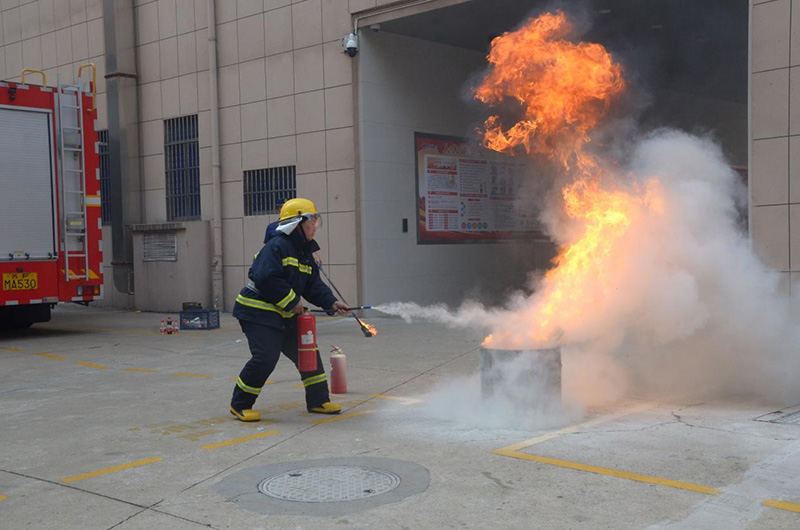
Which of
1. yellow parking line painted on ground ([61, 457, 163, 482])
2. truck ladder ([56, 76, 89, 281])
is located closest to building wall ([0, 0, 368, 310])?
truck ladder ([56, 76, 89, 281])

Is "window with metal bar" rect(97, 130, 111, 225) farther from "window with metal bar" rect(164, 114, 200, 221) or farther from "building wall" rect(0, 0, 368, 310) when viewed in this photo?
"window with metal bar" rect(164, 114, 200, 221)

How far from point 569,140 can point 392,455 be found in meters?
4.16

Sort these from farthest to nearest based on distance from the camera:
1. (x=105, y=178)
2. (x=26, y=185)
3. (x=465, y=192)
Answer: (x=105, y=178)
(x=465, y=192)
(x=26, y=185)

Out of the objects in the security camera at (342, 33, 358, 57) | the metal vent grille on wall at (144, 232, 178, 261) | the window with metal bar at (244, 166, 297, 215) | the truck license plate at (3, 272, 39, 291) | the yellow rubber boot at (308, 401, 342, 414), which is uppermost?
the security camera at (342, 33, 358, 57)

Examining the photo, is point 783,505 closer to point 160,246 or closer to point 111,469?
point 111,469

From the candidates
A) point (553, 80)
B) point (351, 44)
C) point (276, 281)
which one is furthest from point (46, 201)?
point (553, 80)

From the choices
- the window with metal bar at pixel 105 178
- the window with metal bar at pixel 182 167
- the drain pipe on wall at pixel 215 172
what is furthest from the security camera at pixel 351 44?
the window with metal bar at pixel 105 178

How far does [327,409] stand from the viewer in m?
7.00

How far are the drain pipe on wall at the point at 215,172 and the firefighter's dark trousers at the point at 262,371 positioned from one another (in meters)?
9.37

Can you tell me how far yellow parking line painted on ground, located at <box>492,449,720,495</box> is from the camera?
15.4 feet

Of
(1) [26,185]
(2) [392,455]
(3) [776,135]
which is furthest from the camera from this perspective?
(1) [26,185]

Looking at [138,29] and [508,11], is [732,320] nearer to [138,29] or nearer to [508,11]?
[508,11]

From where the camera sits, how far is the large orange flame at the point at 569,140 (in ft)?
23.3

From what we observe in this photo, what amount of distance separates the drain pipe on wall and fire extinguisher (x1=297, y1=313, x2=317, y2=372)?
951 centimetres
